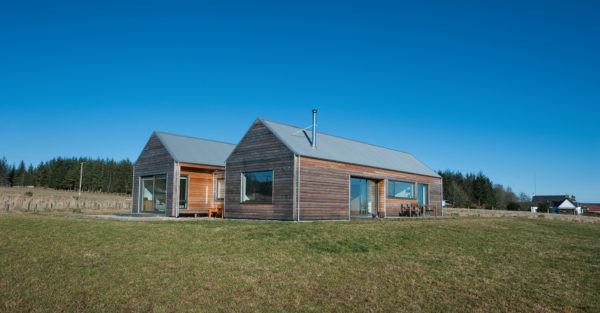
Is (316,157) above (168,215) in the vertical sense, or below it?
above

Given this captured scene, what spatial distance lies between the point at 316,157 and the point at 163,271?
1127 cm

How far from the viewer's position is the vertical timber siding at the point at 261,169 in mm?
17141

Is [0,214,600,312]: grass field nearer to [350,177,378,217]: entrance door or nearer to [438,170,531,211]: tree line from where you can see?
[350,177,378,217]: entrance door

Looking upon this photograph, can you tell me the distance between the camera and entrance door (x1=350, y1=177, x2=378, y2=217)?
67.9 feet

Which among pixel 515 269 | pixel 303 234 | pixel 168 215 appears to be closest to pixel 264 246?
pixel 303 234

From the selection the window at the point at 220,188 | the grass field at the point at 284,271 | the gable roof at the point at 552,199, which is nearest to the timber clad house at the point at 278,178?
the window at the point at 220,188

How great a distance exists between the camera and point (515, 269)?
8.06m

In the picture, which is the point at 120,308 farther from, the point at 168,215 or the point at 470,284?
the point at 168,215

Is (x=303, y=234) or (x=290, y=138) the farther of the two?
(x=290, y=138)

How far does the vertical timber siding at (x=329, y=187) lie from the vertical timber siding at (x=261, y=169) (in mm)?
676

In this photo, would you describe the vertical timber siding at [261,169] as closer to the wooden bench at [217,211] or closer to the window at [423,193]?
the wooden bench at [217,211]

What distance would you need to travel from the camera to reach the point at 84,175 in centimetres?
7812

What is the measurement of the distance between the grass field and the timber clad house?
5289 millimetres

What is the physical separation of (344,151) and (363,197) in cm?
283
